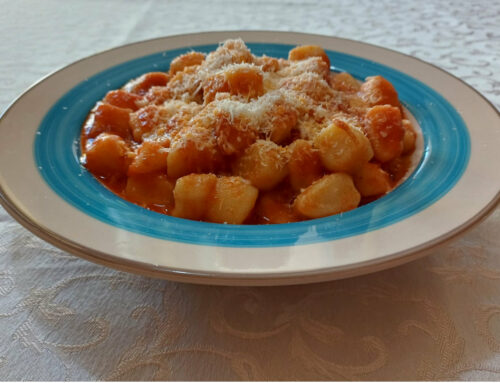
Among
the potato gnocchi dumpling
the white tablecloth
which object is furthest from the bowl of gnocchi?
the white tablecloth

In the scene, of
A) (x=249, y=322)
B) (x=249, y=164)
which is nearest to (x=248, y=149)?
(x=249, y=164)

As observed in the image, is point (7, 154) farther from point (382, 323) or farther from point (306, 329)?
point (382, 323)

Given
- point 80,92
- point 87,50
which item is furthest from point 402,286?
point 87,50

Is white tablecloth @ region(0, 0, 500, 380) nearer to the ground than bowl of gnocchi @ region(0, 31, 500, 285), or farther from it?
nearer to the ground

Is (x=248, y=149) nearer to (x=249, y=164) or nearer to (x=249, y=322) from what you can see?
(x=249, y=164)

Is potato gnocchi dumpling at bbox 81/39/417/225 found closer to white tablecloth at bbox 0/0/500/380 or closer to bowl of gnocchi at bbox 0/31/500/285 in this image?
bowl of gnocchi at bbox 0/31/500/285

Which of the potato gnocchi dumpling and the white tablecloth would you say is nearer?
the white tablecloth
